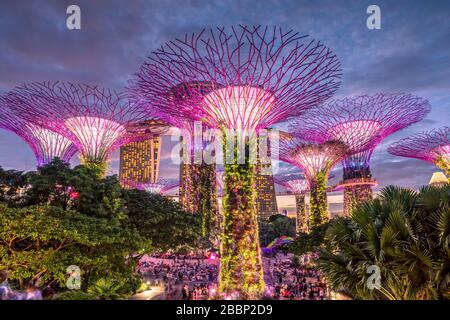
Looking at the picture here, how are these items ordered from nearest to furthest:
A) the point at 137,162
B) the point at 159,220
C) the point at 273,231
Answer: the point at 159,220
the point at 273,231
the point at 137,162

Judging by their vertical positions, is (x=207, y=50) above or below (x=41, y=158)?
above

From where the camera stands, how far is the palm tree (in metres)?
6.89

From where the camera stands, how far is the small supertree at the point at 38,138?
2666cm

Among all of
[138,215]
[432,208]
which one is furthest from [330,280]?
[138,215]

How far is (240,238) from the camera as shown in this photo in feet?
49.2

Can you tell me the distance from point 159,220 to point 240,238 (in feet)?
17.5

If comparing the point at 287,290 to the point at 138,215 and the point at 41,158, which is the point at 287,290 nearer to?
the point at 138,215

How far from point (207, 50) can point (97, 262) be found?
9.24 metres

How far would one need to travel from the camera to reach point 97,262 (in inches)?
457

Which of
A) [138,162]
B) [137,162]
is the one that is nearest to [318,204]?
[138,162]

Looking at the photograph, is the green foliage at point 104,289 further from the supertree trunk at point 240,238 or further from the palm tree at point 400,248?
the palm tree at point 400,248

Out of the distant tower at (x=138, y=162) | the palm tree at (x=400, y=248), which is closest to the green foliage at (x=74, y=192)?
the palm tree at (x=400, y=248)

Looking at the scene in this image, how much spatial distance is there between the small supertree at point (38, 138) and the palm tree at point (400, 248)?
24.7 m

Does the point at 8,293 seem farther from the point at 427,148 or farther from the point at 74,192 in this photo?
the point at 427,148
